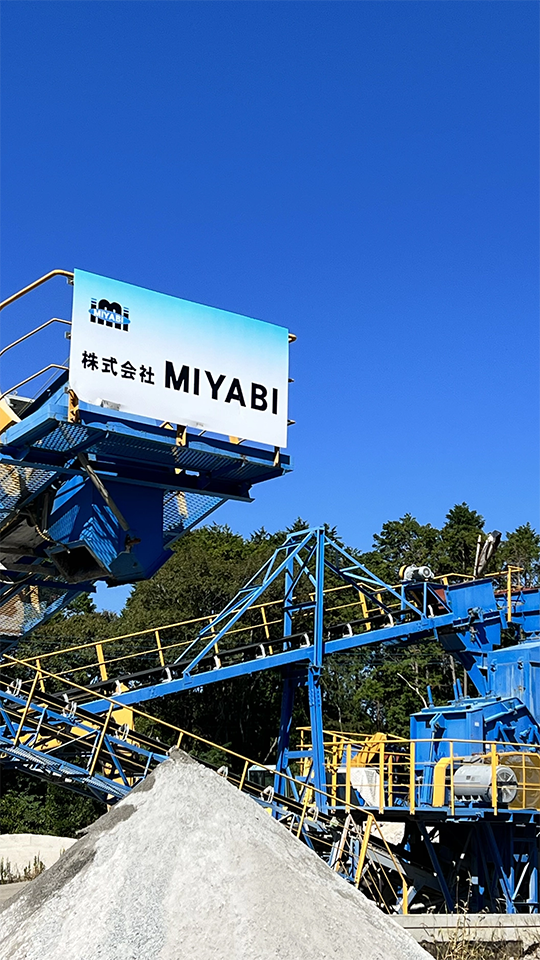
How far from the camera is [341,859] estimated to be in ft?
59.5

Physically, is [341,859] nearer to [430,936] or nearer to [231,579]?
[430,936]

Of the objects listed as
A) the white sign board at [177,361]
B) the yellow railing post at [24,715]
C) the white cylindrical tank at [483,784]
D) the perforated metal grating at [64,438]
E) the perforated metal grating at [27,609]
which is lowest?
the white cylindrical tank at [483,784]

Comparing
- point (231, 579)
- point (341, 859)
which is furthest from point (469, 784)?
point (231, 579)

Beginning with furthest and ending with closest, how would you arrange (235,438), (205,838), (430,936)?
(235,438), (430,936), (205,838)

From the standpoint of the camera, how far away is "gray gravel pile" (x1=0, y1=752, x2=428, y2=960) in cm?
656

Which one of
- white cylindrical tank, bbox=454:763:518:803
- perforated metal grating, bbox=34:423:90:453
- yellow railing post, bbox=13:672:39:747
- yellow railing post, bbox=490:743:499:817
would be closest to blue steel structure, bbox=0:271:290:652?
perforated metal grating, bbox=34:423:90:453

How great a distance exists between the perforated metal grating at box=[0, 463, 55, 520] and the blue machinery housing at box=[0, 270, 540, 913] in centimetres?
3

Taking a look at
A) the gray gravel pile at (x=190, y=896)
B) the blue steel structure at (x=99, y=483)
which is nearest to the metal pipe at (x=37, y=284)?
the blue steel structure at (x=99, y=483)

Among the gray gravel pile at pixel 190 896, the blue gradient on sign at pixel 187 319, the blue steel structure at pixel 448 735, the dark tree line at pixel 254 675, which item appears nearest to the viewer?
the gray gravel pile at pixel 190 896

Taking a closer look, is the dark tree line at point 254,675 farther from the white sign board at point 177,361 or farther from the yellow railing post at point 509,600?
the white sign board at point 177,361

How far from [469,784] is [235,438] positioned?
7.91m

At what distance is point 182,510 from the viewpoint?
52.6 ft

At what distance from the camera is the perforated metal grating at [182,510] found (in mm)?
15898

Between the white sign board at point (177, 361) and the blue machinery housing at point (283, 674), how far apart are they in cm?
31
